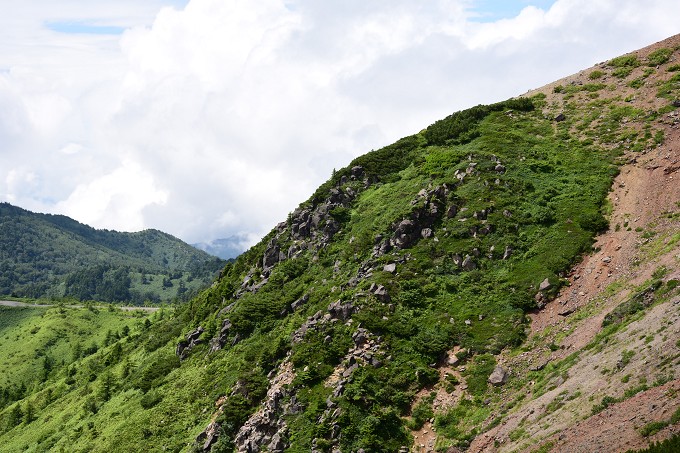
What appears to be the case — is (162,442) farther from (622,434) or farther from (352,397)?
(622,434)

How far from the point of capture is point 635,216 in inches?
2121

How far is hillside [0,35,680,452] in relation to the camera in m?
37.9

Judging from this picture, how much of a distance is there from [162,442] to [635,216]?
48413mm

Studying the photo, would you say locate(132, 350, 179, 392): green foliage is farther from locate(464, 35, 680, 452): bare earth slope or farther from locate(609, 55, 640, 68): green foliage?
locate(609, 55, 640, 68): green foliage

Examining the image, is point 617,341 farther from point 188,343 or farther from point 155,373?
point 155,373

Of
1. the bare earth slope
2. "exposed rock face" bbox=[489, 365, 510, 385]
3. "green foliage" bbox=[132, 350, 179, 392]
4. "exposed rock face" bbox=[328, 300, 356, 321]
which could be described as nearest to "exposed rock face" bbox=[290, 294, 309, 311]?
"exposed rock face" bbox=[328, 300, 356, 321]

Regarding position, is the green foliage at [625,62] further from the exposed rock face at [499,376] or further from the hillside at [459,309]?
the exposed rock face at [499,376]

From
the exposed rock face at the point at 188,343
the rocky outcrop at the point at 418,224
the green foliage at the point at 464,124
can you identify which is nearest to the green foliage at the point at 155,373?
the exposed rock face at the point at 188,343

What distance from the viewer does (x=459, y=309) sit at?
51.2 metres

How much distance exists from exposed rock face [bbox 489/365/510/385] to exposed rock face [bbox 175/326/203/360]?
128ft

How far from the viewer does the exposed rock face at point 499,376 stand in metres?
42.9

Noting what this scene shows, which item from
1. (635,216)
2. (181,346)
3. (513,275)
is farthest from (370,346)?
(181,346)

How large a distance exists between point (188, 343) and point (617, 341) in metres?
50.9

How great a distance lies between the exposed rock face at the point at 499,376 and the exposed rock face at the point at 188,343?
38.9 metres
